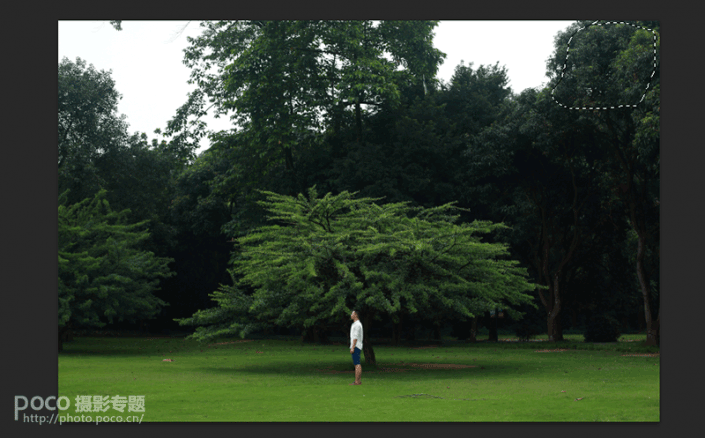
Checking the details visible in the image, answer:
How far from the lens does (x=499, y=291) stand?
17906 mm

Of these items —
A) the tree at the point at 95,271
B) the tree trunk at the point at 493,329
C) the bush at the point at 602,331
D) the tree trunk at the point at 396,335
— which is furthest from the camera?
the tree trunk at the point at 493,329

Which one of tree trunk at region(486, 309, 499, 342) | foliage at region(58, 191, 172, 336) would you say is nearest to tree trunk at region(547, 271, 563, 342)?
tree trunk at region(486, 309, 499, 342)

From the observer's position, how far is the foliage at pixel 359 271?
55.5 ft

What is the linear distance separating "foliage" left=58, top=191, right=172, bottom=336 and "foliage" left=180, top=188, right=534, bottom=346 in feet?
23.8

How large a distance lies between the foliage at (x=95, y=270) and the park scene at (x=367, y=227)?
0.39ft

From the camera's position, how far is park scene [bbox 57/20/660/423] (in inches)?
560

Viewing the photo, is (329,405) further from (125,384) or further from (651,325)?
(651,325)

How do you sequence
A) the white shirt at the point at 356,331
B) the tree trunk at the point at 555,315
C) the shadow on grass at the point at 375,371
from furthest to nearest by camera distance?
the tree trunk at the point at 555,315
the shadow on grass at the point at 375,371
the white shirt at the point at 356,331

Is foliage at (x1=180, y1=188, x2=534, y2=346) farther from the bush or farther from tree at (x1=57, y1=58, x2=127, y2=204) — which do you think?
the bush

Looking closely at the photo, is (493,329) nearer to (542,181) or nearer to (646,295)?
(542,181)

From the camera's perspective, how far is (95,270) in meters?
25.2

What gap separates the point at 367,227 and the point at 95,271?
472 inches

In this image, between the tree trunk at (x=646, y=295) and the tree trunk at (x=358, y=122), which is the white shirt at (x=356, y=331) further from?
the tree trunk at (x=358, y=122)

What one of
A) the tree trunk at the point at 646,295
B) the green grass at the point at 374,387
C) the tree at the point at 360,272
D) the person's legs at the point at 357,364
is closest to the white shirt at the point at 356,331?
the person's legs at the point at 357,364
